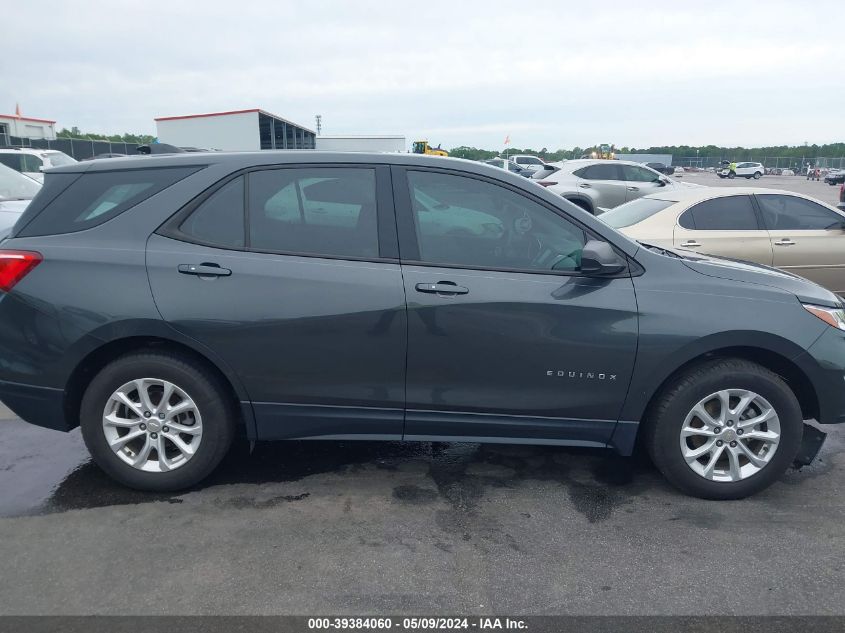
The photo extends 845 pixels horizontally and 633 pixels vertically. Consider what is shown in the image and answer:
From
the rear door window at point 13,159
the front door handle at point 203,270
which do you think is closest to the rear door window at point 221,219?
the front door handle at point 203,270

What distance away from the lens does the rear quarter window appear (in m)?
3.57

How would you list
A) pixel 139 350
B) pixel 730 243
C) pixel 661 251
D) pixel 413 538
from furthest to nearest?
pixel 730 243, pixel 661 251, pixel 139 350, pixel 413 538

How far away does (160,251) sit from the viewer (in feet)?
11.3

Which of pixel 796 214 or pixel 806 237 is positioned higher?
pixel 796 214

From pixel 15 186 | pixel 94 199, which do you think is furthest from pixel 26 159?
pixel 94 199

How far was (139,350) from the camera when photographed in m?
3.52

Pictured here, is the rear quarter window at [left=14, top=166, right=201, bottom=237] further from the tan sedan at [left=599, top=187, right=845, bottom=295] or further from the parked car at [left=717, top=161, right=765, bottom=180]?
the parked car at [left=717, top=161, right=765, bottom=180]

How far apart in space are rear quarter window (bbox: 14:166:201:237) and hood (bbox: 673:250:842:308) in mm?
2802

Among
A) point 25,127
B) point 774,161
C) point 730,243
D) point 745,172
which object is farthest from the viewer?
point 774,161

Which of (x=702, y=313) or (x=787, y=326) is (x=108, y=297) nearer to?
(x=702, y=313)

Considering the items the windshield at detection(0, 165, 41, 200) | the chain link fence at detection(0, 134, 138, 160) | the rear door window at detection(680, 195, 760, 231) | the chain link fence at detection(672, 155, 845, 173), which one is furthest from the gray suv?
the chain link fence at detection(672, 155, 845, 173)

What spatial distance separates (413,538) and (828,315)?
97.5 inches

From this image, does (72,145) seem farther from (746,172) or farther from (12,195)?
(746,172)

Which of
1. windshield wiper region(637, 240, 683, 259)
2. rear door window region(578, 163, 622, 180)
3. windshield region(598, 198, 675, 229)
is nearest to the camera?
windshield wiper region(637, 240, 683, 259)
